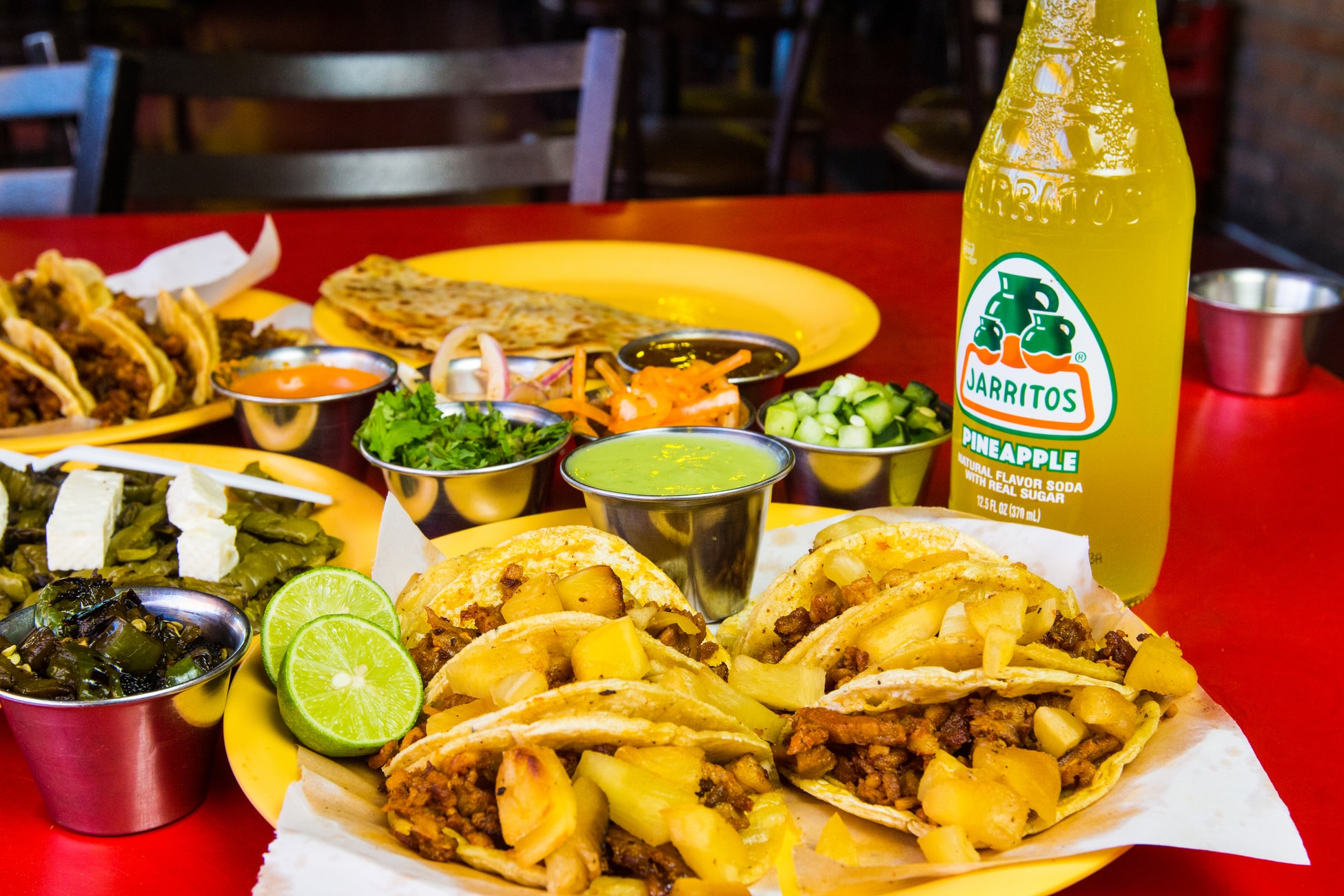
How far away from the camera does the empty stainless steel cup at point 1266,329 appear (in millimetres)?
2482

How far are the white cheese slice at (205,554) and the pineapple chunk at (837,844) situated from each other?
1010 mm

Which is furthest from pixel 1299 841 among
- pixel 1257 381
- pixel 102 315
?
pixel 102 315

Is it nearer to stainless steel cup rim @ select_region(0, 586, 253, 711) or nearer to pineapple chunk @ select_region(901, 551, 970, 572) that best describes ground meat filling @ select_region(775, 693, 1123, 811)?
pineapple chunk @ select_region(901, 551, 970, 572)

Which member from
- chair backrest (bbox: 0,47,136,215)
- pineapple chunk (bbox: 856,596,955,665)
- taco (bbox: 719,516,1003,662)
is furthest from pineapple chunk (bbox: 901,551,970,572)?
chair backrest (bbox: 0,47,136,215)

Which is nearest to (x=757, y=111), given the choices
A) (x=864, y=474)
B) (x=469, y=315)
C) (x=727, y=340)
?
(x=469, y=315)

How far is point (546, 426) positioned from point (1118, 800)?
118 cm

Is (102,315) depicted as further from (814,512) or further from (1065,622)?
(1065,622)

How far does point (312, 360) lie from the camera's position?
8.57 ft

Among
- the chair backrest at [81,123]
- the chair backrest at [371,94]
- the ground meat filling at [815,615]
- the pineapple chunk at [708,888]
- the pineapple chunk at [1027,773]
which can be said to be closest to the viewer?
the pineapple chunk at [708,888]

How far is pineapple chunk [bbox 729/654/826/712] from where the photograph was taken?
4.73 feet

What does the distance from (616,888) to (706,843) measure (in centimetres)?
10

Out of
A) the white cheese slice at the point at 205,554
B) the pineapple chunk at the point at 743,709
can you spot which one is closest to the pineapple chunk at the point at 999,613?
the pineapple chunk at the point at 743,709

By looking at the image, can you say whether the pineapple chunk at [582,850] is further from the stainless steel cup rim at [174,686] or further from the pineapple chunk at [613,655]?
the stainless steel cup rim at [174,686]

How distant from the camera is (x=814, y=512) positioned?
1969 mm
